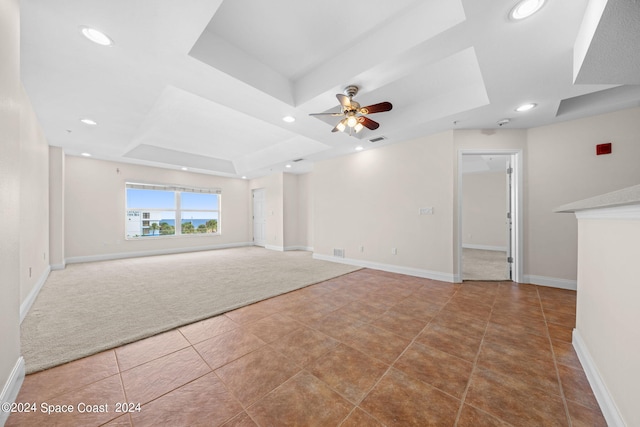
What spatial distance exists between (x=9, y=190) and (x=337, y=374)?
8.22ft

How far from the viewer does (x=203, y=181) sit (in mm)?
7598

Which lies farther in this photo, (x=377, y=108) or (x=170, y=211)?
(x=170, y=211)

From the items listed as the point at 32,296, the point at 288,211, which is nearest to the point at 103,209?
the point at 32,296

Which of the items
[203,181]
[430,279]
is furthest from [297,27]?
[203,181]

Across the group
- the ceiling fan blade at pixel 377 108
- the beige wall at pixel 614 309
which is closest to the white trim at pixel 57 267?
the ceiling fan blade at pixel 377 108

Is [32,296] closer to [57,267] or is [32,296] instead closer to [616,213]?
[57,267]

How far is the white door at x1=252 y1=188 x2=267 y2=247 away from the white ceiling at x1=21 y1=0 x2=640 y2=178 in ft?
15.9

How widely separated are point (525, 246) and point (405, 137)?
2713 mm

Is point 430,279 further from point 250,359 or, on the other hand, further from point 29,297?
point 29,297

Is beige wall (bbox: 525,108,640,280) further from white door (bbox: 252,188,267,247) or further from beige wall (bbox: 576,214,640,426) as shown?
white door (bbox: 252,188,267,247)

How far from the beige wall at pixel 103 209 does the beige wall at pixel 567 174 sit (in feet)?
27.9

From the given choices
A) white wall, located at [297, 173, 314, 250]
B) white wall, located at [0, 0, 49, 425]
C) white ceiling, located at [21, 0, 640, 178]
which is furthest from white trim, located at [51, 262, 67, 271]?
white wall, located at [297, 173, 314, 250]

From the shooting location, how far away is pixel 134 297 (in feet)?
10.1

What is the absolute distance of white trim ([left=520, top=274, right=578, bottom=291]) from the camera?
11.0 ft
